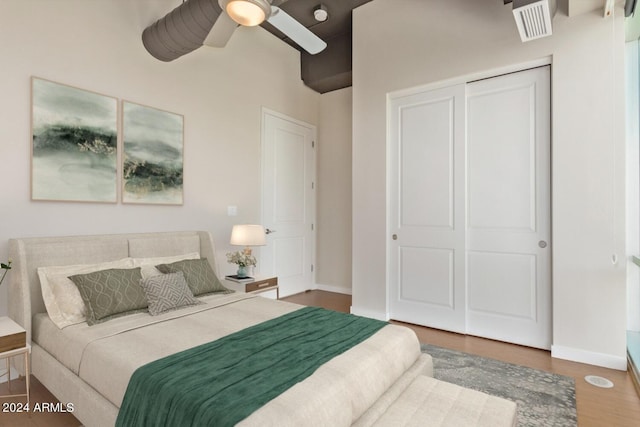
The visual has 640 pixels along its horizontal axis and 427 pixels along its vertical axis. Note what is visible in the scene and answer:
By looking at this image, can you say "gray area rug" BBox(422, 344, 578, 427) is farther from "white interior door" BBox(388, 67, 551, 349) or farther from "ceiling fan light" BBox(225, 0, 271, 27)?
"ceiling fan light" BBox(225, 0, 271, 27)

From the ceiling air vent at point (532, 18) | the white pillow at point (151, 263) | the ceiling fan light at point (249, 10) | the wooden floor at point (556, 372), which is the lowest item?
the wooden floor at point (556, 372)

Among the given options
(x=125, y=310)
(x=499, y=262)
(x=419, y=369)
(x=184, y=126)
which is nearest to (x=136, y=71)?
(x=184, y=126)

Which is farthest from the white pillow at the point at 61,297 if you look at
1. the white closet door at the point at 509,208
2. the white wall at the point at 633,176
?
the white wall at the point at 633,176

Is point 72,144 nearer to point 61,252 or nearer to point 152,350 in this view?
point 61,252

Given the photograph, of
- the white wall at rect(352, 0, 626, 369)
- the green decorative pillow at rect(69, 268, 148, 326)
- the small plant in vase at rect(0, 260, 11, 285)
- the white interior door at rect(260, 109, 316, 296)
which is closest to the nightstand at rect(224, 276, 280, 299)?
the white interior door at rect(260, 109, 316, 296)

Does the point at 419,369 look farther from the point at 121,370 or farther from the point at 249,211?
the point at 249,211

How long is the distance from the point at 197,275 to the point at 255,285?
0.70 meters

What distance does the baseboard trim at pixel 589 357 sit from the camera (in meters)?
2.57

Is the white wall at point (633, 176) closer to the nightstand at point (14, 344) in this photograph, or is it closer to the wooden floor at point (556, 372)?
the wooden floor at point (556, 372)

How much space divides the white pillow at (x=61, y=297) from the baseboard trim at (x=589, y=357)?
11.5 ft

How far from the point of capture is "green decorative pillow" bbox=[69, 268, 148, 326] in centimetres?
215

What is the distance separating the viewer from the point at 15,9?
239cm

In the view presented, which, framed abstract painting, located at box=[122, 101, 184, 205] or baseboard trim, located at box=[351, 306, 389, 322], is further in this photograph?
baseboard trim, located at box=[351, 306, 389, 322]

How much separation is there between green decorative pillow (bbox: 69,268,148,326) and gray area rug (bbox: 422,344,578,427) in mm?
2172
